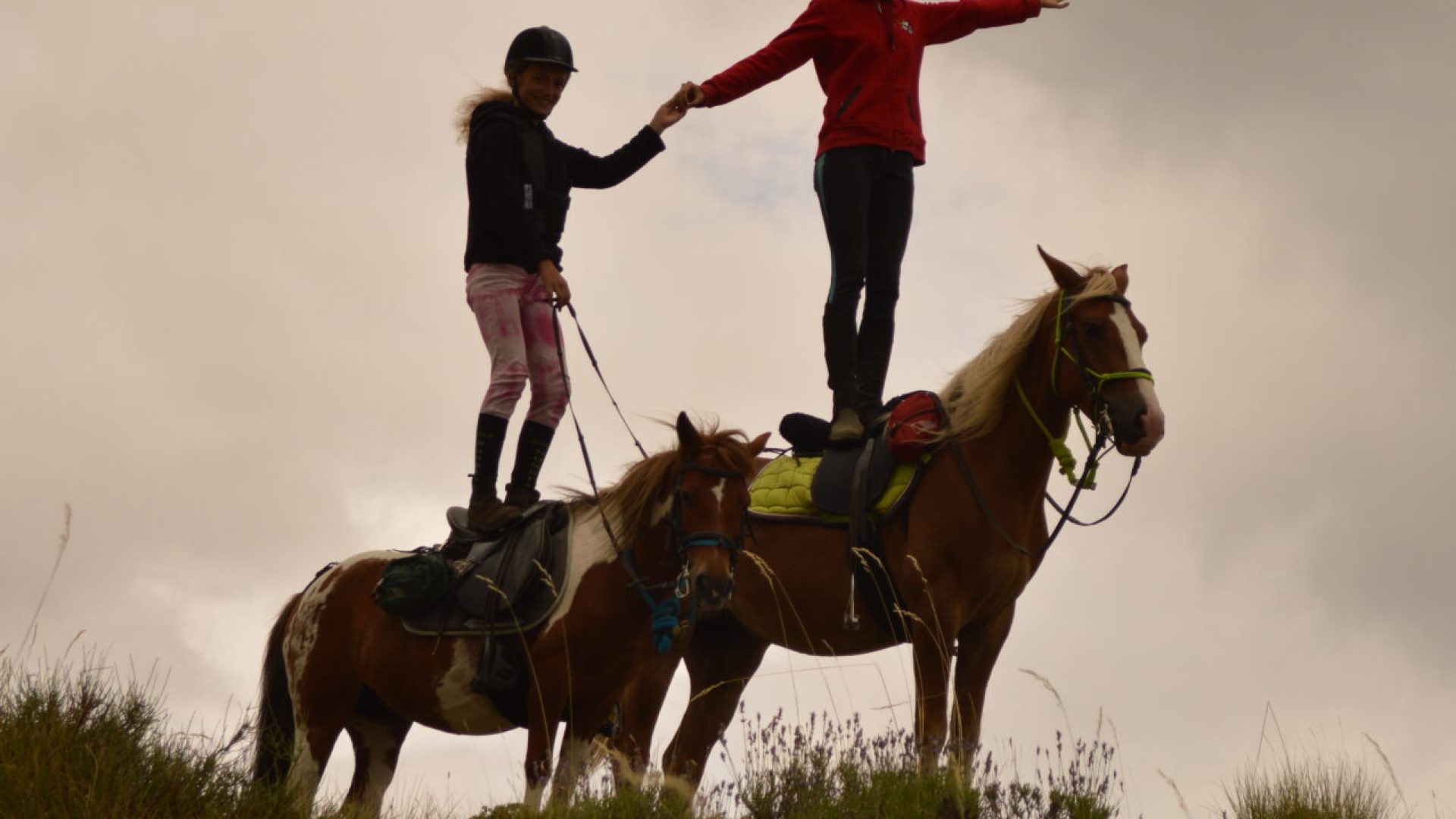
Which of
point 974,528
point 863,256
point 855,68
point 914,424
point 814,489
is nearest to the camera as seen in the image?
point 974,528

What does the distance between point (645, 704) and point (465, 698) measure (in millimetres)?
1106

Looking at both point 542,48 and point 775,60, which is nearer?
point 542,48

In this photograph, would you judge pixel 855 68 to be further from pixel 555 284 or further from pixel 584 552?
pixel 584 552

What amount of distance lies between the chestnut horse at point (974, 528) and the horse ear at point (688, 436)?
118 cm

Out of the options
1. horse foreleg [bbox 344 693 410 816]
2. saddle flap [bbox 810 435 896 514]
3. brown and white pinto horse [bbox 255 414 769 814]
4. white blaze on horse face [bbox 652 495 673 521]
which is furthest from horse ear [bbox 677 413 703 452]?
horse foreleg [bbox 344 693 410 816]

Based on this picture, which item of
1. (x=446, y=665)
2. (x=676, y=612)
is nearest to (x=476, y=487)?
(x=446, y=665)

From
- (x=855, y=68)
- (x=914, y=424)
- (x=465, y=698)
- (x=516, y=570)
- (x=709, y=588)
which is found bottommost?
(x=465, y=698)

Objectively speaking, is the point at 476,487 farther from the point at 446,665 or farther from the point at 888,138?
the point at 888,138

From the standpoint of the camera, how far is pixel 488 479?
9.65 metres

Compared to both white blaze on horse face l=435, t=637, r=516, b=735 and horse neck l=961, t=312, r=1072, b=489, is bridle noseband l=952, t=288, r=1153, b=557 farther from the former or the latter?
white blaze on horse face l=435, t=637, r=516, b=735

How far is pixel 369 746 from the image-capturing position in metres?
9.74

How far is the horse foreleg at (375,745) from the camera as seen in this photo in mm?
9695

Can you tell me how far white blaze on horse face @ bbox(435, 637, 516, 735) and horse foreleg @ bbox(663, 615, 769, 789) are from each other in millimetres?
1682

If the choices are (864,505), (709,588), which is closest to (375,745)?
(709,588)
